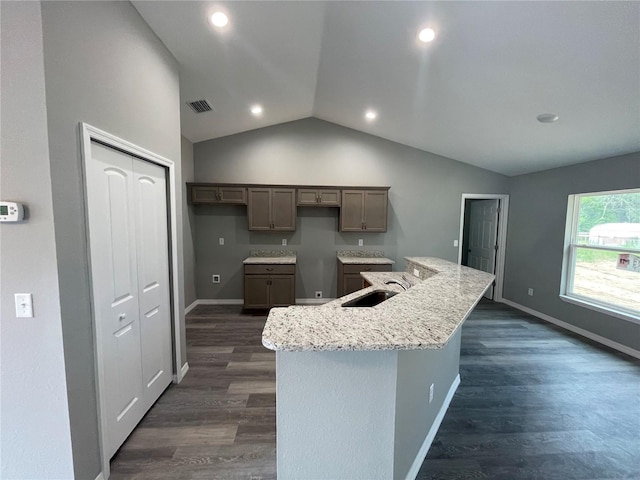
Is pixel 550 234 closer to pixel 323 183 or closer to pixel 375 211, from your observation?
pixel 375 211

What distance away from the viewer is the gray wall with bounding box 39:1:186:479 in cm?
123

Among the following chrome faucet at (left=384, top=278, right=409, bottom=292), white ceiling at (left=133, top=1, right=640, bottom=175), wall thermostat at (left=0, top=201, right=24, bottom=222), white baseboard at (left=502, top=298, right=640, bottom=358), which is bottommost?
white baseboard at (left=502, top=298, right=640, bottom=358)

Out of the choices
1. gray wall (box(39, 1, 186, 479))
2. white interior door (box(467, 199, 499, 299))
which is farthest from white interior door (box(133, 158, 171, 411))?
white interior door (box(467, 199, 499, 299))

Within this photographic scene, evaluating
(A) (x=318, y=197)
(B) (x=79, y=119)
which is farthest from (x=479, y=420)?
(A) (x=318, y=197)

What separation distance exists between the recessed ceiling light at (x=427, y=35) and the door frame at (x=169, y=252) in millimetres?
2356

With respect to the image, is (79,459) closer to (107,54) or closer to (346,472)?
(346,472)

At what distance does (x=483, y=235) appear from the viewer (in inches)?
212

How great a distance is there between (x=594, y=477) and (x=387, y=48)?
3.43m

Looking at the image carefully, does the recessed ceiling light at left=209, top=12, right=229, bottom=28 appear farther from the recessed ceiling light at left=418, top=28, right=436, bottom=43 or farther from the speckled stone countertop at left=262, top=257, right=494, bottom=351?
the speckled stone countertop at left=262, top=257, right=494, bottom=351

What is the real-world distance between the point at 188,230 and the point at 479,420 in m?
4.43

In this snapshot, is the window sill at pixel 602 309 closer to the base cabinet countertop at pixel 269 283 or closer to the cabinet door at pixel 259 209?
the base cabinet countertop at pixel 269 283

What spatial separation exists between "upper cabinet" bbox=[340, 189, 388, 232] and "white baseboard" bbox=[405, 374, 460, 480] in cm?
263

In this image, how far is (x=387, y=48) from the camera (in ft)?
7.57

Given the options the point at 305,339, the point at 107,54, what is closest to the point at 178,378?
the point at 305,339
